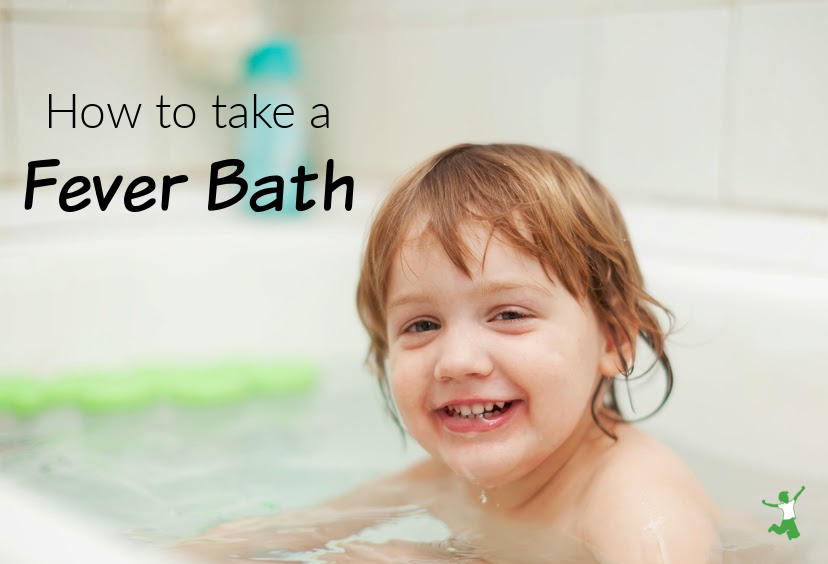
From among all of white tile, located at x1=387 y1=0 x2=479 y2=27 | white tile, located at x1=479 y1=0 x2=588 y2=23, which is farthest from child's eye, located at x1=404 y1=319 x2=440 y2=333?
white tile, located at x1=387 y1=0 x2=479 y2=27

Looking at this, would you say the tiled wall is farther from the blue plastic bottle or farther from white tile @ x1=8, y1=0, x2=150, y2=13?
the blue plastic bottle

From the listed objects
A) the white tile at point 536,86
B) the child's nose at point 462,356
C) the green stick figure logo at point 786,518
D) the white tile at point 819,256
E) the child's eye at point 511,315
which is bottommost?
the green stick figure logo at point 786,518

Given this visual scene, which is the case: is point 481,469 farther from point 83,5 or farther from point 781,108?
point 83,5

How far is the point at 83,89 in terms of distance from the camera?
1703 mm

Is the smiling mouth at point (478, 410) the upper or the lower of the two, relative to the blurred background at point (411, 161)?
lower

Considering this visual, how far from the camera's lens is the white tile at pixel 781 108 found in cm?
128

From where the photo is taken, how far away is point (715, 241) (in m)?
1.26

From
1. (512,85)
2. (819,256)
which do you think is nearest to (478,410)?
(819,256)

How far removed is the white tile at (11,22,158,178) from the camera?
5.33 feet

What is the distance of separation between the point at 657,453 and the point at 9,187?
1153mm

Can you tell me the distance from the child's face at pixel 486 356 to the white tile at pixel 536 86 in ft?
2.40

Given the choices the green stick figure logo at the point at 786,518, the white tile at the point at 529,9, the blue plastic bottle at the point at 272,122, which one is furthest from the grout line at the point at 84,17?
the green stick figure logo at the point at 786,518

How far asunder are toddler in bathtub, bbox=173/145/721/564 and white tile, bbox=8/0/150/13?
37.6 inches

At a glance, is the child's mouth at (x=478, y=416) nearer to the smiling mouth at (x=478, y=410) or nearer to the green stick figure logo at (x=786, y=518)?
the smiling mouth at (x=478, y=410)
